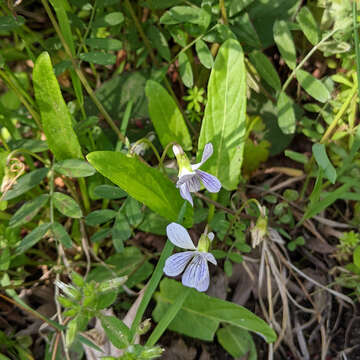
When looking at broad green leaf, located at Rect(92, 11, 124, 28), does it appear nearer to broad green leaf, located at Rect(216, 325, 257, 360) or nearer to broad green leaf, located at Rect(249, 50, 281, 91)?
broad green leaf, located at Rect(249, 50, 281, 91)

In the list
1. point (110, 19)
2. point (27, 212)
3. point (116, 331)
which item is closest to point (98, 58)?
point (110, 19)

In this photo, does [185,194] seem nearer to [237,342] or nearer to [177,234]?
[177,234]

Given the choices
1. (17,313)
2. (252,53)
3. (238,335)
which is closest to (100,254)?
(17,313)

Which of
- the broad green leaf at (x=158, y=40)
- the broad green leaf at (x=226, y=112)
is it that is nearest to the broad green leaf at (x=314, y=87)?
the broad green leaf at (x=226, y=112)

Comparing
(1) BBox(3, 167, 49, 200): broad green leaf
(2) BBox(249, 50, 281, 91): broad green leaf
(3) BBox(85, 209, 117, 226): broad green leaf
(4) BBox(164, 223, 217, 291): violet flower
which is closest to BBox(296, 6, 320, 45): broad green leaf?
(2) BBox(249, 50, 281, 91): broad green leaf

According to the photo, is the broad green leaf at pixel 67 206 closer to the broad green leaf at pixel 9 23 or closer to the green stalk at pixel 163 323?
the green stalk at pixel 163 323

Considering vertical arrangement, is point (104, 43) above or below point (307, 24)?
above
